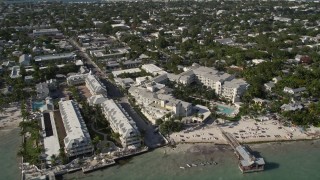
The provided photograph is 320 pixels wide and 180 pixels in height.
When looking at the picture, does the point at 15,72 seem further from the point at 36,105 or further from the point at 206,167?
the point at 206,167

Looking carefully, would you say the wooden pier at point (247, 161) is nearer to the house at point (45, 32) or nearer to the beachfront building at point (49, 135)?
the beachfront building at point (49, 135)

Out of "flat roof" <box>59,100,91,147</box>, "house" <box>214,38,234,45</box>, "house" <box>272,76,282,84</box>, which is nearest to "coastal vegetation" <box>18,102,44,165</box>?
"flat roof" <box>59,100,91,147</box>

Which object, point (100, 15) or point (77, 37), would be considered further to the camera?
point (100, 15)

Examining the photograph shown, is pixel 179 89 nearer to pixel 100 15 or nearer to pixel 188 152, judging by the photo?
pixel 188 152

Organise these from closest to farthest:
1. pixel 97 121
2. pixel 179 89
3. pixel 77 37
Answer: pixel 97 121, pixel 179 89, pixel 77 37

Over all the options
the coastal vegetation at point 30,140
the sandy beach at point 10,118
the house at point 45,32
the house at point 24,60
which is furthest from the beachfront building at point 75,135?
the house at point 45,32

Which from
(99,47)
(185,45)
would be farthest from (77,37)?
(185,45)
